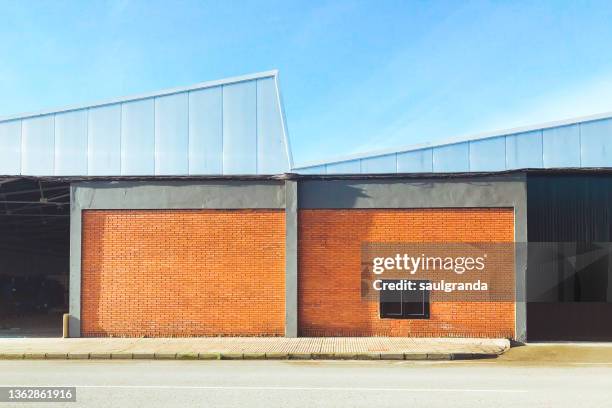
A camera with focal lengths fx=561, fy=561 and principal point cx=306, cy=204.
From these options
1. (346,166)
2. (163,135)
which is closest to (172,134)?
(163,135)

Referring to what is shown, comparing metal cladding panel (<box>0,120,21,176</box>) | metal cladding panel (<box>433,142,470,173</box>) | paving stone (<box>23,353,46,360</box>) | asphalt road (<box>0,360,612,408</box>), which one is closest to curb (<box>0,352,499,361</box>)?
asphalt road (<box>0,360,612,408</box>)

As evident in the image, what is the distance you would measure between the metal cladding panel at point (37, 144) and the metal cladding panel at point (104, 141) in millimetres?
1602

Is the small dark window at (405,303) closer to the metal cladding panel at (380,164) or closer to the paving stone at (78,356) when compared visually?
the paving stone at (78,356)

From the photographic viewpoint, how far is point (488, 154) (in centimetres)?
2455

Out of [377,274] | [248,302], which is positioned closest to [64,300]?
[248,302]

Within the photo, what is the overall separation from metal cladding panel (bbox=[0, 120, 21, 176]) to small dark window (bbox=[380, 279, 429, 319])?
54.4 feet

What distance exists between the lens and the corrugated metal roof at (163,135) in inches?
880

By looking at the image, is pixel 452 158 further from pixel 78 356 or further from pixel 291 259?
pixel 78 356

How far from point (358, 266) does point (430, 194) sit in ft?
8.77

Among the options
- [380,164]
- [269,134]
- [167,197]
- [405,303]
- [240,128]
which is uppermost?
[240,128]

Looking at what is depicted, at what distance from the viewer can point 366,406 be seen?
297 inches

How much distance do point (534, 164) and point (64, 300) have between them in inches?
921

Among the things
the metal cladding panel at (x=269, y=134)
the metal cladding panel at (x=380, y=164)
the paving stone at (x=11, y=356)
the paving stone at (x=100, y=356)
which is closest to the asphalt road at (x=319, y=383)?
the paving stone at (x=100, y=356)

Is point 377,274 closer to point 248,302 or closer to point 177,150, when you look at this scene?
point 248,302
